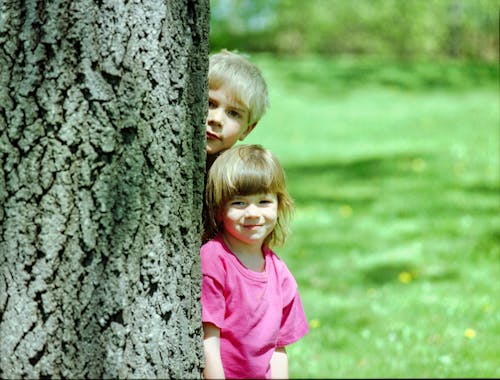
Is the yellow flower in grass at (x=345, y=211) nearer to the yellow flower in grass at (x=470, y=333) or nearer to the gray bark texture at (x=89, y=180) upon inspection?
the yellow flower in grass at (x=470, y=333)

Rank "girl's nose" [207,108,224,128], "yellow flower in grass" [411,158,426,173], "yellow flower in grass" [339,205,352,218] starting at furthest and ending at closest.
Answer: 1. "yellow flower in grass" [411,158,426,173]
2. "yellow flower in grass" [339,205,352,218]
3. "girl's nose" [207,108,224,128]

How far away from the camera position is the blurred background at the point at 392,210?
4.92 metres

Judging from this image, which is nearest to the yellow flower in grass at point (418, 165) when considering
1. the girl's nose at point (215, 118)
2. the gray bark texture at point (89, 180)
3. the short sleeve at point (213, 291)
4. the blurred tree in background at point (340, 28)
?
the girl's nose at point (215, 118)

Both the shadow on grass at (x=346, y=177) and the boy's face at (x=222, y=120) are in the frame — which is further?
the shadow on grass at (x=346, y=177)

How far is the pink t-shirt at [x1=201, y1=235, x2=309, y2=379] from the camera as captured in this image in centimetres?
265

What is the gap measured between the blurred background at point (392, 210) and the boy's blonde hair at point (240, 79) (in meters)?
2.07

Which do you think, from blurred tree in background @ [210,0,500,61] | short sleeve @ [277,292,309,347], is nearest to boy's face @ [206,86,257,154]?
short sleeve @ [277,292,309,347]

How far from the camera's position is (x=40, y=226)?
89.8 inches

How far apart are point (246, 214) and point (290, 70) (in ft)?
60.9

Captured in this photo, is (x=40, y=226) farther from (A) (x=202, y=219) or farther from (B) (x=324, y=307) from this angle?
(B) (x=324, y=307)

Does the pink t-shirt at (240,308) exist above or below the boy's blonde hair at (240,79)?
below

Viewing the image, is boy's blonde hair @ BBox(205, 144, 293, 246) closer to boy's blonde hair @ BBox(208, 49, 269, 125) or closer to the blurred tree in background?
boy's blonde hair @ BBox(208, 49, 269, 125)

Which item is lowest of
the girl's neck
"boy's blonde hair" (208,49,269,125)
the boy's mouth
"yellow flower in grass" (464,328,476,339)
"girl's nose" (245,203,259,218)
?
"yellow flower in grass" (464,328,476,339)

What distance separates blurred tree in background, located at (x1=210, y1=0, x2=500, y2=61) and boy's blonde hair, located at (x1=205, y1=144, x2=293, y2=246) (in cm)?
2448
